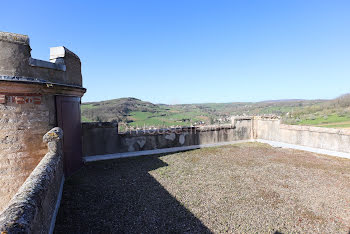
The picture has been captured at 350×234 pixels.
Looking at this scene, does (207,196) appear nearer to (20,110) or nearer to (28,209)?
(28,209)

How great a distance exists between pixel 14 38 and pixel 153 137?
6458 mm

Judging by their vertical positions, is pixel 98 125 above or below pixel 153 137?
above

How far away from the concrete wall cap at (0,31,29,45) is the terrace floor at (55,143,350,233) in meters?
4.19

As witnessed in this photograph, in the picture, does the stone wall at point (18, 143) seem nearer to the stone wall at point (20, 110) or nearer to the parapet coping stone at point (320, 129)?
the stone wall at point (20, 110)

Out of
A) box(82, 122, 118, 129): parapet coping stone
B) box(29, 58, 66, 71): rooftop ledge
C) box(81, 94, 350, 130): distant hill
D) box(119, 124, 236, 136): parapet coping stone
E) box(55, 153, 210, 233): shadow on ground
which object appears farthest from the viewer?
box(81, 94, 350, 130): distant hill

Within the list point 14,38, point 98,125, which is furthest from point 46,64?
point 98,125

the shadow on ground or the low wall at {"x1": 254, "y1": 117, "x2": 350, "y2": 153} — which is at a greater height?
the low wall at {"x1": 254, "y1": 117, "x2": 350, "y2": 153}

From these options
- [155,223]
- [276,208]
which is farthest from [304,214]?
[155,223]

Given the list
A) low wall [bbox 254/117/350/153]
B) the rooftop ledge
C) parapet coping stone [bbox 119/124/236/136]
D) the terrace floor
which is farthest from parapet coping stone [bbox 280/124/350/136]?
the rooftop ledge

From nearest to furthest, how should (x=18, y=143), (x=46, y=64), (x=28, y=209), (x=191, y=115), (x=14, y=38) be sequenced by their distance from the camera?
(x=28, y=209)
(x=14, y=38)
(x=18, y=143)
(x=46, y=64)
(x=191, y=115)

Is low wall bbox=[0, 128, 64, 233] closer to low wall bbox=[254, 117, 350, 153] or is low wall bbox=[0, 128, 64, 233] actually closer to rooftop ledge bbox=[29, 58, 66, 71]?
rooftop ledge bbox=[29, 58, 66, 71]

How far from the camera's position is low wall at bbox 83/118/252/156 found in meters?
8.32

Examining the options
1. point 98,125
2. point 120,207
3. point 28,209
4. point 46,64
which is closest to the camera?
point 28,209

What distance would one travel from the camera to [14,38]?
4816 millimetres
